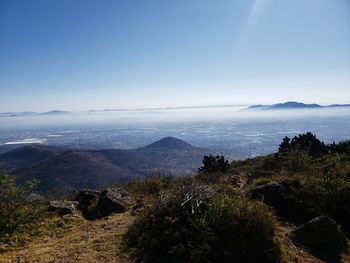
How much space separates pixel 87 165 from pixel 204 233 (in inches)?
5392

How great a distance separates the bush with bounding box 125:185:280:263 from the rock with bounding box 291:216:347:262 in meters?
1.15

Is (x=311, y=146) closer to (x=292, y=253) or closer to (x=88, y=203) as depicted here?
(x=88, y=203)

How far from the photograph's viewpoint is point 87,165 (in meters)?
138

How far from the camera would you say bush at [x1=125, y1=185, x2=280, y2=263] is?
589 cm

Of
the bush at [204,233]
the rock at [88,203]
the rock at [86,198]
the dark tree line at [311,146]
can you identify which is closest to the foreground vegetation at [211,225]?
the bush at [204,233]

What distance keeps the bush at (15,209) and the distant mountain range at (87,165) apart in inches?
2537

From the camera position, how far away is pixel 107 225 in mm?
8281

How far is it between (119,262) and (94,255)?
655 millimetres

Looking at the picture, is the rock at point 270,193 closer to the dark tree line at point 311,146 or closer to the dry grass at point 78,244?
the dry grass at point 78,244

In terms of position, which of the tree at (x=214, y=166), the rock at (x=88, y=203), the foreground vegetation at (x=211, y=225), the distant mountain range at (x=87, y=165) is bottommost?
the distant mountain range at (x=87, y=165)

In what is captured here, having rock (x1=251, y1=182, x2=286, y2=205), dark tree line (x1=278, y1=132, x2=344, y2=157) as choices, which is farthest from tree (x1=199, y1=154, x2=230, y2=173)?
rock (x1=251, y1=182, x2=286, y2=205)

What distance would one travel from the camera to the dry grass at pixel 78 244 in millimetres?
6332

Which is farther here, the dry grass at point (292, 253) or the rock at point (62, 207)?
the rock at point (62, 207)

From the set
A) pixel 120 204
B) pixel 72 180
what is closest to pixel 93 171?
pixel 72 180
